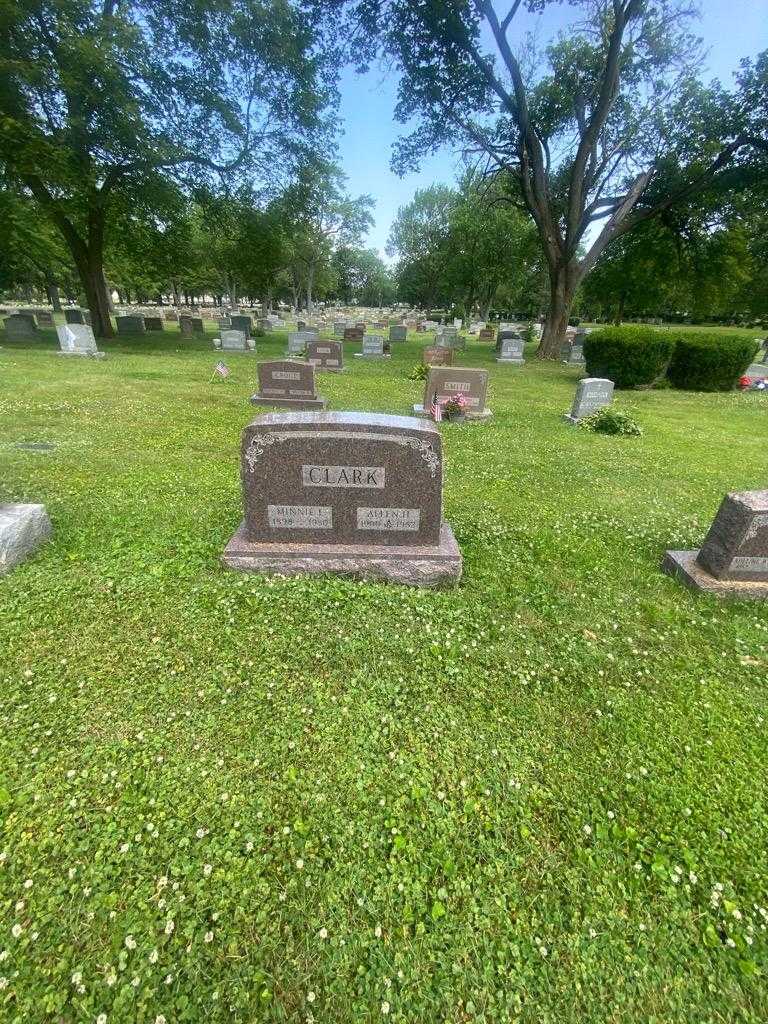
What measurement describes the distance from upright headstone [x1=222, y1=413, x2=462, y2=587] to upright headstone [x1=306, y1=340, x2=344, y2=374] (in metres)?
14.3

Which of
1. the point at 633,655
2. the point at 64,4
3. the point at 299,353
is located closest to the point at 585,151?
the point at 299,353

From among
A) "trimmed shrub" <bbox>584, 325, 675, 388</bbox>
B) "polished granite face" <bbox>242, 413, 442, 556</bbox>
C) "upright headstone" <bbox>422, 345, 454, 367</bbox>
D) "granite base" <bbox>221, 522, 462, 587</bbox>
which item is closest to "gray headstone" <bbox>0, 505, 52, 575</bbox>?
"granite base" <bbox>221, 522, 462, 587</bbox>

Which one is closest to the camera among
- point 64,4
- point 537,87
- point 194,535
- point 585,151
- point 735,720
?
point 735,720

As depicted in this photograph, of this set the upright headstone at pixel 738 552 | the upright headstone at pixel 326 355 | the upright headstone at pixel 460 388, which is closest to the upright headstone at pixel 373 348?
the upright headstone at pixel 326 355

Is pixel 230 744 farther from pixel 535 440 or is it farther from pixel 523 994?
pixel 535 440

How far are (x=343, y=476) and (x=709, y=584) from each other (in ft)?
11.7

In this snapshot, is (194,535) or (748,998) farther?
(194,535)

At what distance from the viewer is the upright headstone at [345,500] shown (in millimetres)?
3730

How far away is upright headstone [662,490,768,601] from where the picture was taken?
12.6 feet

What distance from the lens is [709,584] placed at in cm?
407

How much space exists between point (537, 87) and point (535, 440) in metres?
21.9

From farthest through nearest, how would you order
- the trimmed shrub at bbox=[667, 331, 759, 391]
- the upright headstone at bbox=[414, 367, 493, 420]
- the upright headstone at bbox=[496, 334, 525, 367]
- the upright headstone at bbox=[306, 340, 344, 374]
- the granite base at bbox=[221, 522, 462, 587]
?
the upright headstone at bbox=[496, 334, 525, 367] → the upright headstone at bbox=[306, 340, 344, 374] → the trimmed shrub at bbox=[667, 331, 759, 391] → the upright headstone at bbox=[414, 367, 493, 420] → the granite base at bbox=[221, 522, 462, 587]

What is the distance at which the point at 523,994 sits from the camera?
1.70 metres

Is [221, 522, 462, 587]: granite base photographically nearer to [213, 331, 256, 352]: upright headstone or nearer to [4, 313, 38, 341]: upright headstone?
[213, 331, 256, 352]: upright headstone
